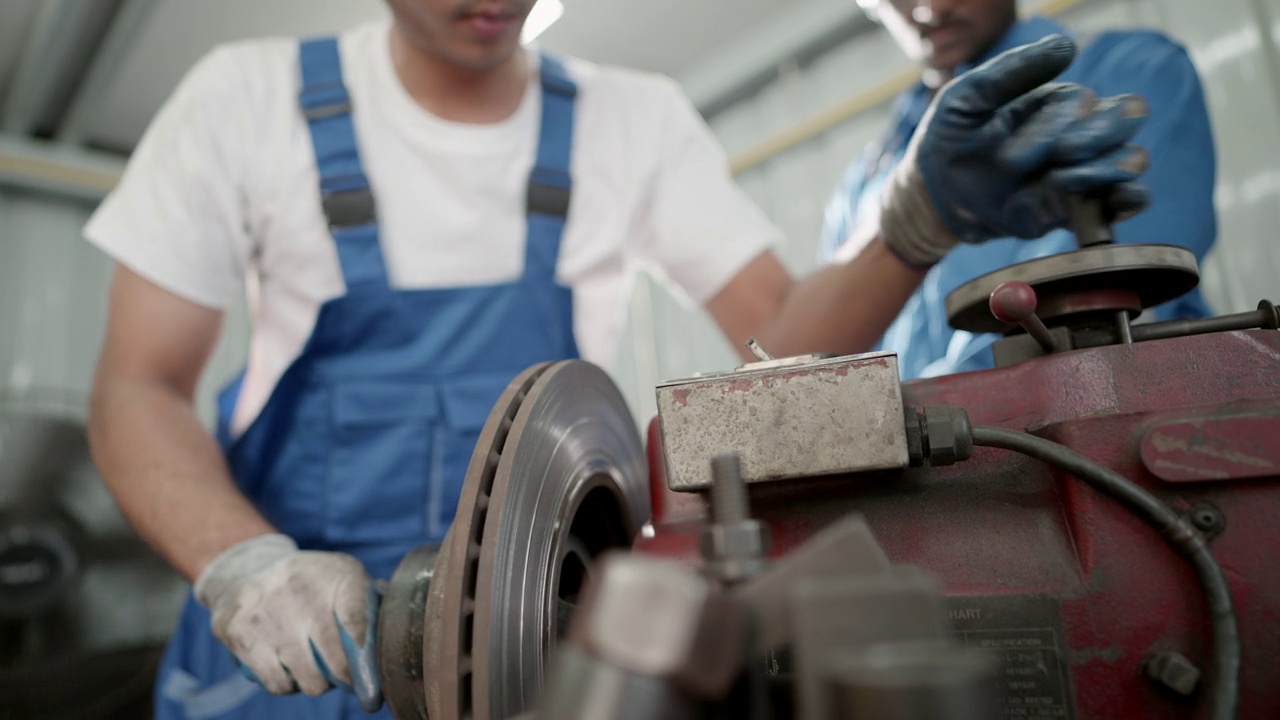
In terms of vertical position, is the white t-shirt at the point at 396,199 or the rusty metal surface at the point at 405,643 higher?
the white t-shirt at the point at 396,199

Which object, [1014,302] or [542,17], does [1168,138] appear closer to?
[1014,302]

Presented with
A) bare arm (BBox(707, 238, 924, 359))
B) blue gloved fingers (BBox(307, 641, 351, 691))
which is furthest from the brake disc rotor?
bare arm (BBox(707, 238, 924, 359))

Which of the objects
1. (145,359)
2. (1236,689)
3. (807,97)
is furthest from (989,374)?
(807,97)

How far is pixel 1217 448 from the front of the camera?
0.58 metres

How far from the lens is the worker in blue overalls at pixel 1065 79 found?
1257 mm

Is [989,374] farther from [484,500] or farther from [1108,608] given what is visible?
[484,500]

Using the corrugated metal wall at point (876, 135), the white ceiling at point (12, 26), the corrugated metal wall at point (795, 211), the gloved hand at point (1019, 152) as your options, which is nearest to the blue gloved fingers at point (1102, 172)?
the gloved hand at point (1019, 152)

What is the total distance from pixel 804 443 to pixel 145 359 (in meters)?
1.08

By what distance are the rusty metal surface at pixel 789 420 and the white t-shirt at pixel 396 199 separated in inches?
32.6

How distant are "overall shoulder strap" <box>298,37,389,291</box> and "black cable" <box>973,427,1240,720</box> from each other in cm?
98

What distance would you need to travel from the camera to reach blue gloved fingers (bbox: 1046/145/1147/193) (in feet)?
2.56

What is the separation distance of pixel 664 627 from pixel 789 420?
0.35 meters

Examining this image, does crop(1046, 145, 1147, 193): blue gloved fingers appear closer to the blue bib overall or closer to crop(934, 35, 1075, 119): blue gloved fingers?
crop(934, 35, 1075, 119): blue gloved fingers

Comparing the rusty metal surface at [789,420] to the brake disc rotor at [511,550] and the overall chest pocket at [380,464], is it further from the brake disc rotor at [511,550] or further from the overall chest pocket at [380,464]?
the overall chest pocket at [380,464]
